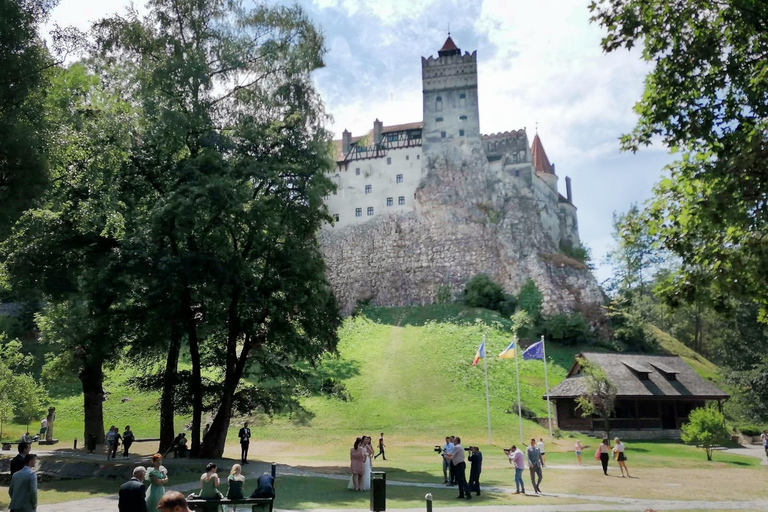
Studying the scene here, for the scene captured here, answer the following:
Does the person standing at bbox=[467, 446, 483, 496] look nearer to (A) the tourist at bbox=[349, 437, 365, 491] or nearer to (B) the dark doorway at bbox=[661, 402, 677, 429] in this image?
(A) the tourist at bbox=[349, 437, 365, 491]

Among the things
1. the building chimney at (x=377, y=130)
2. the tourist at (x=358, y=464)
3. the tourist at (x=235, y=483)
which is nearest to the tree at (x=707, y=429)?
the tourist at (x=358, y=464)

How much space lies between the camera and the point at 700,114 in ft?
40.6

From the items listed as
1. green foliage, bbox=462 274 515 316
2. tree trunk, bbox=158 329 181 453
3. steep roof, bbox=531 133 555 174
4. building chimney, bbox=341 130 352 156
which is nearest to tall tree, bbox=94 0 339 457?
tree trunk, bbox=158 329 181 453

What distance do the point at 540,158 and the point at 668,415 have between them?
68.1 meters

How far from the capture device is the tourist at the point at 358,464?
18.0 metres

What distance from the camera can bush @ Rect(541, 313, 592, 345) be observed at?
6800 centimetres

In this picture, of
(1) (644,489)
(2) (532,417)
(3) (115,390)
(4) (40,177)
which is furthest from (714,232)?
(3) (115,390)

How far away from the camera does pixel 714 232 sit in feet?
40.3

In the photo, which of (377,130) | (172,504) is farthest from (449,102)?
(172,504)

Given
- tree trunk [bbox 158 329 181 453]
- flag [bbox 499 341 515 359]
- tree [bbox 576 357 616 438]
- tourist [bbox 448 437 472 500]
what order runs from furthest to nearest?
1. flag [bbox 499 341 515 359]
2. tree [bbox 576 357 616 438]
3. tree trunk [bbox 158 329 181 453]
4. tourist [bbox 448 437 472 500]

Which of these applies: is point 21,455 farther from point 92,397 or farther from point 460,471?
point 92,397

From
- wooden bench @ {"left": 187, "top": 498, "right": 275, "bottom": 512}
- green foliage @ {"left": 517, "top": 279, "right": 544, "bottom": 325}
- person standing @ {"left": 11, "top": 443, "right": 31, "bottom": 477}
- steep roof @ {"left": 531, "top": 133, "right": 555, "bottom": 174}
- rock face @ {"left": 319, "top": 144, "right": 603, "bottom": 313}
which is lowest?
wooden bench @ {"left": 187, "top": 498, "right": 275, "bottom": 512}

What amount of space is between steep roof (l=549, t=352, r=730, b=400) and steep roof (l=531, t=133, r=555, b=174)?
60509 millimetres

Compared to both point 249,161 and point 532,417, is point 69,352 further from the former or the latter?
point 532,417
